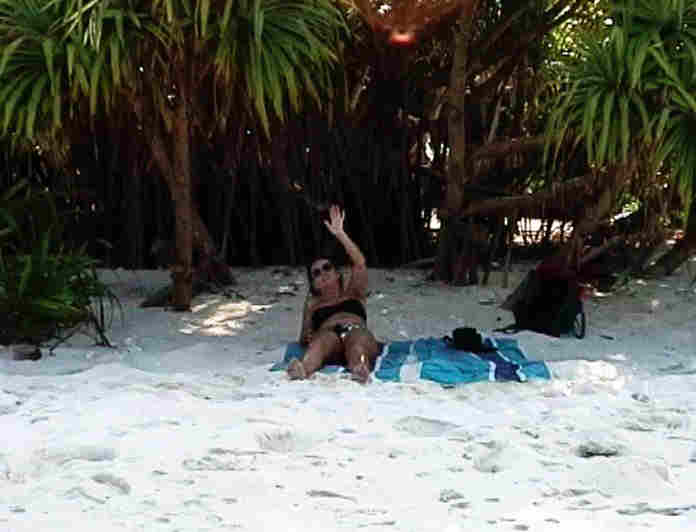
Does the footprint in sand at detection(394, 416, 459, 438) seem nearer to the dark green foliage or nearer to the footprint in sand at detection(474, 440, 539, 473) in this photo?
the footprint in sand at detection(474, 440, 539, 473)

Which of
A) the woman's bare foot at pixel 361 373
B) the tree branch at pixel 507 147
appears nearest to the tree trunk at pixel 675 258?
the tree branch at pixel 507 147

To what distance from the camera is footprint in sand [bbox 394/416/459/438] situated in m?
3.89

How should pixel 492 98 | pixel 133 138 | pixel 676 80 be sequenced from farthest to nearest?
pixel 492 98 < pixel 133 138 < pixel 676 80

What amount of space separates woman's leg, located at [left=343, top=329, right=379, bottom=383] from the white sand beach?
0.28ft

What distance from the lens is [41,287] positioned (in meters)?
5.39

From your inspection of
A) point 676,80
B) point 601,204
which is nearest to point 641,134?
point 676,80

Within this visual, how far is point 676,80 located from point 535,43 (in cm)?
211

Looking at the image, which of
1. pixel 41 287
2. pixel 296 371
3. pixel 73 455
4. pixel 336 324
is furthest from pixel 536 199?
pixel 73 455

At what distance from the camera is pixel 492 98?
7.35 m

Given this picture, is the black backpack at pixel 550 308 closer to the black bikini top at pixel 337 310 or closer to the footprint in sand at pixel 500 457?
the black bikini top at pixel 337 310

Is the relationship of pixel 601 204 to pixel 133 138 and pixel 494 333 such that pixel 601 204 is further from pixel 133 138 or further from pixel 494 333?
pixel 133 138

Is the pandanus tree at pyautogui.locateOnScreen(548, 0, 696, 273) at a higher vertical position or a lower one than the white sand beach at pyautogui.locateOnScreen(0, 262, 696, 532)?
higher

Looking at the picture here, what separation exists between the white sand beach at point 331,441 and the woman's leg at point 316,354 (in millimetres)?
102

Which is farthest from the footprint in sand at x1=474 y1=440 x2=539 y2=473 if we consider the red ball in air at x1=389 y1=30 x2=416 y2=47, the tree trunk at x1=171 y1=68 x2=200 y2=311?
the red ball in air at x1=389 y1=30 x2=416 y2=47
